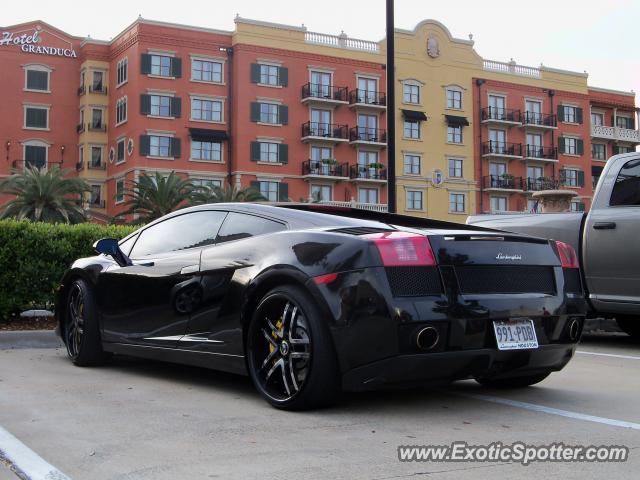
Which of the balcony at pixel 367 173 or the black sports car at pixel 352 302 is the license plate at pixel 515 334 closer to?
the black sports car at pixel 352 302

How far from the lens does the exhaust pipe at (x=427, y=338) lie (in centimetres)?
429

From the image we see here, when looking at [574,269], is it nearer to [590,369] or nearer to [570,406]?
[570,406]

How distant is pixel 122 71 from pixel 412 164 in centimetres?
2259

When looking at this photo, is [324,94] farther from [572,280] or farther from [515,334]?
[515,334]

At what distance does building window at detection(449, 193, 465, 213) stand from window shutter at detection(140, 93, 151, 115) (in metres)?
24.5

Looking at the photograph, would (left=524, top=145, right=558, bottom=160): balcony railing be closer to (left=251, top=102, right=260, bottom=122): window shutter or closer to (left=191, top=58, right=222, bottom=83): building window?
(left=251, top=102, right=260, bottom=122): window shutter

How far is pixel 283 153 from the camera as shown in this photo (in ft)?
181

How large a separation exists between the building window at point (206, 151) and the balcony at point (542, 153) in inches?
1067

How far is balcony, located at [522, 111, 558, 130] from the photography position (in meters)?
65.3

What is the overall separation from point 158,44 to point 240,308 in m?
50.4

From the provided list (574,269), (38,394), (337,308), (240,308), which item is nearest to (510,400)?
(574,269)

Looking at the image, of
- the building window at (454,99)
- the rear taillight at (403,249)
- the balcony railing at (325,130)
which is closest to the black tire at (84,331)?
the rear taillight at (403,249)

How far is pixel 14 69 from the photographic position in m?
54.4

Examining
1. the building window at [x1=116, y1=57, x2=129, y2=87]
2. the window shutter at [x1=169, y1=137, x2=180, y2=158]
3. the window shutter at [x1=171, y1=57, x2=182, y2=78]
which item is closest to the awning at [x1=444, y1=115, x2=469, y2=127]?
the window shutter at [x1=171, y1=57, x2=182, y2=78]
